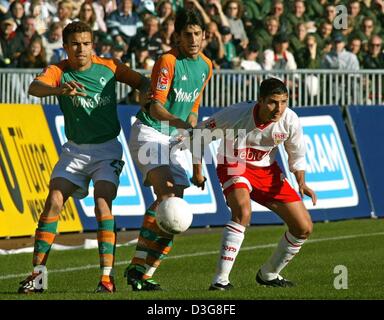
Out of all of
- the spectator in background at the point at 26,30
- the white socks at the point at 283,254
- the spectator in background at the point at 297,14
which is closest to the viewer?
the white socks at the point at 283,254

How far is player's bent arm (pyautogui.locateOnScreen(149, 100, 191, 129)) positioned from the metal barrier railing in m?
10.1

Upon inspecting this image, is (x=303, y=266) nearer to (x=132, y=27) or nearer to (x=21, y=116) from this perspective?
(x=21, y=116)

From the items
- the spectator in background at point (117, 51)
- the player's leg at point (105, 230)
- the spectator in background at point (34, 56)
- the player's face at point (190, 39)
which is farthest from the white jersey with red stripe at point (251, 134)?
the spectator in background at point (117, 51)

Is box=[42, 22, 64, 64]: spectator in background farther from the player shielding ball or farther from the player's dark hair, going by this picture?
the player shielding ball

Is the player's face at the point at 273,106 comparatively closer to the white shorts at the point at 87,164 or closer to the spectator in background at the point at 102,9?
the white shorts at the point at 87,164

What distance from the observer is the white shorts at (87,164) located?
13.3 m

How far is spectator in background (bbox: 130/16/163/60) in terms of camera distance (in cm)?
2520

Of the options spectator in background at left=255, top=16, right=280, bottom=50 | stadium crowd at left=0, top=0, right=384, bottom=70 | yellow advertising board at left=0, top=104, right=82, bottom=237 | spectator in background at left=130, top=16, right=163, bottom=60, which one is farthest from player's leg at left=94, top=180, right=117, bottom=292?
spectator in background at left=255, top=16, right=280, bottom=50

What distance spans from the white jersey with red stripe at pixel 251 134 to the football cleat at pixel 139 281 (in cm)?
136

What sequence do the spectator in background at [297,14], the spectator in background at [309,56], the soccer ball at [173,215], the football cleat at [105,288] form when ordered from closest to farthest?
the football cleat at [105,288], the soccer ball at [173,215], the spectator in background at [309,56], the spectator in background at [297,14]

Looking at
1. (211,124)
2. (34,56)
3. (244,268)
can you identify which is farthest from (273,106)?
(34,56)

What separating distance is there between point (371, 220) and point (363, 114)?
6.69 feet

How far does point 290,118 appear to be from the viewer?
1356 cm
